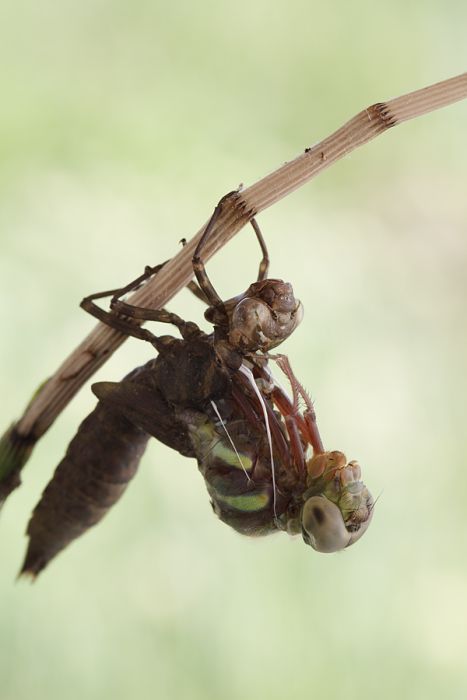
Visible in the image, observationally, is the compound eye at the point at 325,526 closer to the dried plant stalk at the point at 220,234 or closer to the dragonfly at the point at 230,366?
the dragonfly at the point at 230,366

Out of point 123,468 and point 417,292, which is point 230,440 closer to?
point 123,468

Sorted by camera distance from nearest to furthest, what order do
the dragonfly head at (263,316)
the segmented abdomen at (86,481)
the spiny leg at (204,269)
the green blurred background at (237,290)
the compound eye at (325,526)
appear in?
1. the spiny leg at (204,269)
2. the compound eye at (325,526)
3. the dragonfly head at (263,316)
4. the segmented abdomen at (86,481)
5. the green blurred background at (237,290)

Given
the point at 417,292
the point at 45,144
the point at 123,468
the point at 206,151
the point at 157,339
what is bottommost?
the point at 123,468

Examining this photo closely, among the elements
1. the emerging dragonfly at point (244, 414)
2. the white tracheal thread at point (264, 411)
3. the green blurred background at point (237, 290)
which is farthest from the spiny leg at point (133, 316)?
the green blurred background at point (237, 290)

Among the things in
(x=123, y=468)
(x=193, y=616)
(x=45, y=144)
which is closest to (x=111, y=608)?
(x=193, y=616)

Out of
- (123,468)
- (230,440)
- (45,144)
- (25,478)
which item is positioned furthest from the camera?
(45,144)

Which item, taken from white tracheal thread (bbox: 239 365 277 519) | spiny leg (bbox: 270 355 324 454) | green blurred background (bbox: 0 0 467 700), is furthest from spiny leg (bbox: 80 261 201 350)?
green blurred background (bbox: 0 0 467 700)

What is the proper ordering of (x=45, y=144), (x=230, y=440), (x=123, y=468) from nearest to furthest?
(x=230, y=440) → (x=123, y=468) → (x=45, y=144)
